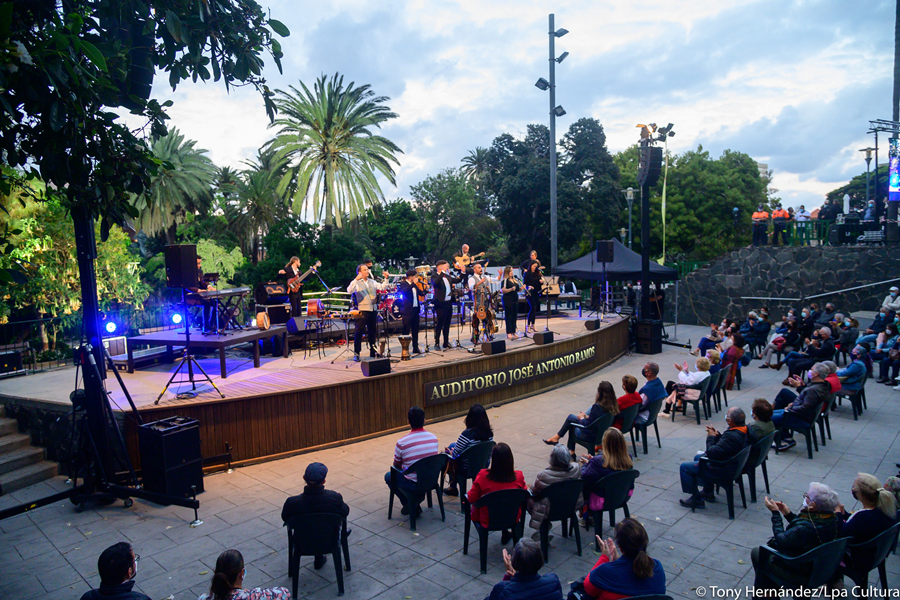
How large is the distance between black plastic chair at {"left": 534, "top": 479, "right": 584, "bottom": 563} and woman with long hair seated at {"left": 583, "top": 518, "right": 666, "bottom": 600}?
1402mm

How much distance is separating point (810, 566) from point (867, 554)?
63cm

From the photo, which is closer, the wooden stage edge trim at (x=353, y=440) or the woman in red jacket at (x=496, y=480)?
the woman in red jacket at (x=496, y=480)

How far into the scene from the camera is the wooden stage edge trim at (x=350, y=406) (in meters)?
7.97

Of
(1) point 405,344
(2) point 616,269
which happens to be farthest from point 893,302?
(1) point 405,344

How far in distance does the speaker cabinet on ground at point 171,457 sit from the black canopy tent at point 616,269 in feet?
42.5

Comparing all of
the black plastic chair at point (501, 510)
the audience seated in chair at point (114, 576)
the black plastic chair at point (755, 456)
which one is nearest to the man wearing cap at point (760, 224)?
the black plastic chair at point (755, 456)

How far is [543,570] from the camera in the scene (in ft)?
16.6

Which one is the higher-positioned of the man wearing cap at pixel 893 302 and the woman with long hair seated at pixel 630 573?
the man wearing cap at pixel 893 302

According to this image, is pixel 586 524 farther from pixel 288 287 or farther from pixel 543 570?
pixel 288 287

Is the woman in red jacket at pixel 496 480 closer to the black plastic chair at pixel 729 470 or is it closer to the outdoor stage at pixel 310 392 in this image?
the black plastic chair at pixel 729 470

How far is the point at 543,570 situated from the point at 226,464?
16.8 feet

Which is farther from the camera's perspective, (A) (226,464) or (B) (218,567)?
(A) (226,464)

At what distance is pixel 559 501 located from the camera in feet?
17.0

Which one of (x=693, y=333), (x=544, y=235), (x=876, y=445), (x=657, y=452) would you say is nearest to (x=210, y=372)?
(x=657, y=452)
